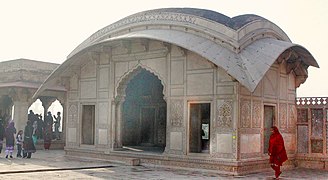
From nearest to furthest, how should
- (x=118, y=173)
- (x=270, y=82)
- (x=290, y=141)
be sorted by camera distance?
(x=118, y=173)
(x=270, y=82)
(x=290, y=141)

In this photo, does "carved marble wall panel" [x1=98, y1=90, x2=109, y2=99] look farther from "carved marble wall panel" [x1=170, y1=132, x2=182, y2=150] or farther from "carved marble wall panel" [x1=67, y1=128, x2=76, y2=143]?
"carved marble wall panel" [x1=170, y1=132, x2=182, y2=150]

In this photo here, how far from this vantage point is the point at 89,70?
49.1 feet

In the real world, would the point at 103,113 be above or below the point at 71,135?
above

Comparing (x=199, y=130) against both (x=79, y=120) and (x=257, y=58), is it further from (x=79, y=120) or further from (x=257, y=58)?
(x=79, y=120)

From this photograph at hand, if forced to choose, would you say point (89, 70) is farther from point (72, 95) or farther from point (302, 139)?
point (302, 139)

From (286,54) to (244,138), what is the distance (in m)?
3.39

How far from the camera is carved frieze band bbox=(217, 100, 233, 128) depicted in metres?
11.0

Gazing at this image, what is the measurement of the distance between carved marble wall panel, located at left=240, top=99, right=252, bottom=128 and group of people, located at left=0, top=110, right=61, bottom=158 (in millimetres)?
7719

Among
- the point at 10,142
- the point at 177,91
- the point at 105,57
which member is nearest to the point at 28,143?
the point at 10,142

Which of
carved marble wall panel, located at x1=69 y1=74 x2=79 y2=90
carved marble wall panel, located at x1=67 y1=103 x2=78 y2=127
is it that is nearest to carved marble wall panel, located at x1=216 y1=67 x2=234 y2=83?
carved marble wall panel, located at x1=69 y1=74 x2=79 y2=90

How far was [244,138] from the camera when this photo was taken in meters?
11.1

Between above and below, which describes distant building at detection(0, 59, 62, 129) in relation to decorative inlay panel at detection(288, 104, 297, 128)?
above

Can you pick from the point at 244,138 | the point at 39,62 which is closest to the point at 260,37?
the point at 244,138

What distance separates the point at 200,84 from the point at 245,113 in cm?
147
